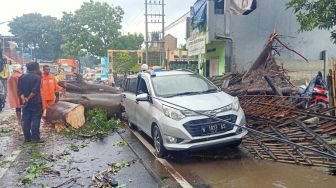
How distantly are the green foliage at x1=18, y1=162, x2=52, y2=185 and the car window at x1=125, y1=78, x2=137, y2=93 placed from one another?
11.3 feet

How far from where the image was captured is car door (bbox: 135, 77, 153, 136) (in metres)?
7.72

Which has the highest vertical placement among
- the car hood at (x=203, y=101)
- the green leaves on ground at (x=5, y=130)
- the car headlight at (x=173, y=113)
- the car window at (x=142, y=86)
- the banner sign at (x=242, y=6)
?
the banner sign at (x=242, y=6)

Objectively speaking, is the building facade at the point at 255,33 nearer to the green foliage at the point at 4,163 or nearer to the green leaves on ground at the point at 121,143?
the green leaves on ground at the point at 121,143

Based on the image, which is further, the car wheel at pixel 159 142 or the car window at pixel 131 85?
the car window at pixel 131 85

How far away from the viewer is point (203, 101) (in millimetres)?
6934

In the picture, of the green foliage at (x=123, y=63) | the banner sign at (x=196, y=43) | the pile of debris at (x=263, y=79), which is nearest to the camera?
the pile of debris at (x=263, y=79)

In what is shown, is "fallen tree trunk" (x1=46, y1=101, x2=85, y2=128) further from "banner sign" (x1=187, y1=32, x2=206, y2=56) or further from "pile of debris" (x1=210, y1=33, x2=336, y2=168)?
"banner sign" (x1=187, y1=32, x2=206, y2=56)

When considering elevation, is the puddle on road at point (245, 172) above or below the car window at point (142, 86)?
below

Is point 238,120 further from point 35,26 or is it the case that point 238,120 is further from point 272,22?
point 35,26

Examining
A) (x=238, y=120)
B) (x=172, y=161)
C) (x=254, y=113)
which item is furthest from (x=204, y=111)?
(x=254, y=113)

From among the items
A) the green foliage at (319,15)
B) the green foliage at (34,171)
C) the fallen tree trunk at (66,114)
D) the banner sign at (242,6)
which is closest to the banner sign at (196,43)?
the banner sign at (242,6)

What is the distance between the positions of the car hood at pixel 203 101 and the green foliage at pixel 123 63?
3313 centimetres

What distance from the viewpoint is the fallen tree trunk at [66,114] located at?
1048 centimetres

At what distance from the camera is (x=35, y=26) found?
6819 centimetres
